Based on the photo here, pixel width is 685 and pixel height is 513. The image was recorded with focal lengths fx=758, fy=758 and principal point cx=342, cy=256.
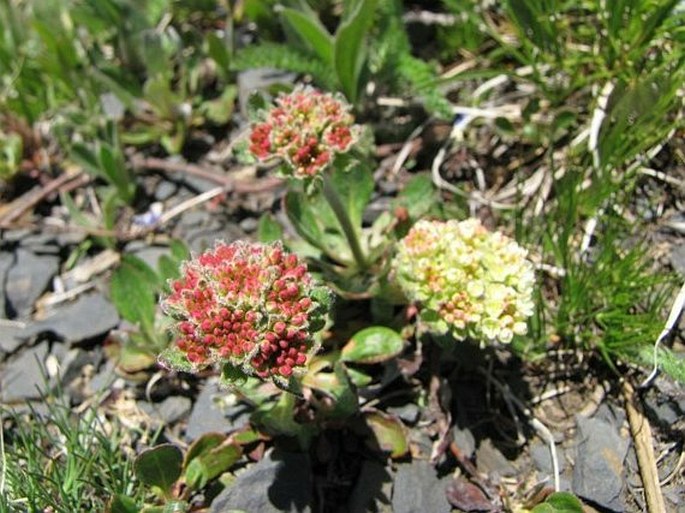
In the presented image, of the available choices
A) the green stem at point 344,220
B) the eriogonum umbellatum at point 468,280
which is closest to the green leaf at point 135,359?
the green stem at point 344,220

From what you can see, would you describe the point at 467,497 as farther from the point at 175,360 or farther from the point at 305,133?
the point at 305,133

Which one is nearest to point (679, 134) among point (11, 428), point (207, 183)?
point (207, 183)

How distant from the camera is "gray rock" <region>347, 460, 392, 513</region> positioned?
3.00 metres

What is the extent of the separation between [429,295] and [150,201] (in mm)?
2110

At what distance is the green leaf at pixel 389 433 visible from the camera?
3.04 meters

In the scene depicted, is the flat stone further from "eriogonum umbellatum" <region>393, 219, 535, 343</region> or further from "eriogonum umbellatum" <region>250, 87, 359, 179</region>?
"eriogonum umbellatum" <region>393, 219, 535, 343</region>

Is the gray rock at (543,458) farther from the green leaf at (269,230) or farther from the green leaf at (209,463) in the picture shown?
the green leaf at (269,230)

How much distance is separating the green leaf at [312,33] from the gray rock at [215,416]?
70.2 inches

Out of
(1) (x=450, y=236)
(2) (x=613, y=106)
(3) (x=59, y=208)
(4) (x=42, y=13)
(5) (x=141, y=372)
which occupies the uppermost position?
(4) (x=42, y=13)

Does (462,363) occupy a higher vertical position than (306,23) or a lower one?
lower

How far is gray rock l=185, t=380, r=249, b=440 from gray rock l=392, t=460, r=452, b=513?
2.38 feet

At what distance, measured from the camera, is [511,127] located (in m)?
3.83

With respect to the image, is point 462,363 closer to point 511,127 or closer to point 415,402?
point 415,402

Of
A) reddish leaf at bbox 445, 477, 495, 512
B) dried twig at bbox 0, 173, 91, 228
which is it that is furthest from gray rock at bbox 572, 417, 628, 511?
dried twig at bbox 0, 173, 91, 228
